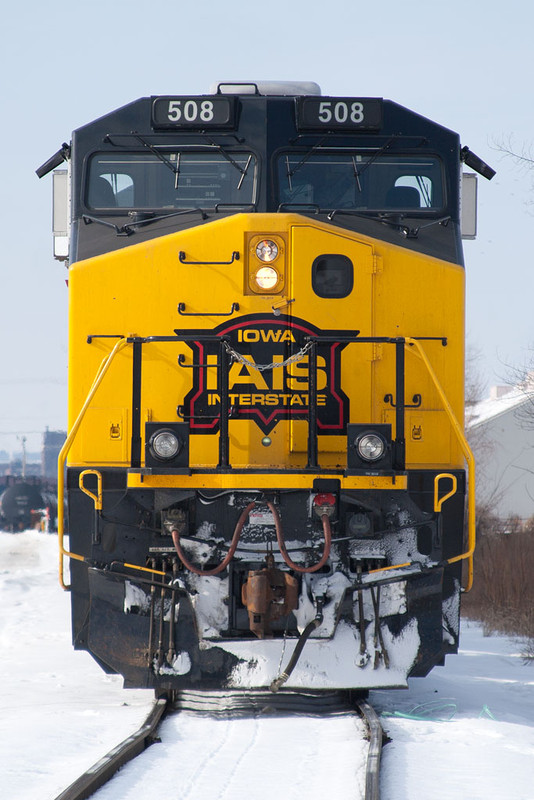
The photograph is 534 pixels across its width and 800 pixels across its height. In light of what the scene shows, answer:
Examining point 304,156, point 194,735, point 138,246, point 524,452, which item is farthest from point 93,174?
point 524,452

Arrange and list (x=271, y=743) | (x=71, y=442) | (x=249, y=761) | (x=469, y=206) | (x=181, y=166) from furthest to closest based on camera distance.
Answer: (x=469, y=206), (x=181, y=166), (x=71, y=442), (x=271, y=743), (x=249, y=761)

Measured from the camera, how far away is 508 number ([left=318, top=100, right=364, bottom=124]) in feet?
22.7

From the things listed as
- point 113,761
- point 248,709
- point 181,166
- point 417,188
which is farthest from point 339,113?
point 113,761

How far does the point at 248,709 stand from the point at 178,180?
3.61m

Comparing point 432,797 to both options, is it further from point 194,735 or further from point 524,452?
point 524,452

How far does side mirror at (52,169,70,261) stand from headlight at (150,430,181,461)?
1996mm

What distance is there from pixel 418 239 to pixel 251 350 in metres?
1.40

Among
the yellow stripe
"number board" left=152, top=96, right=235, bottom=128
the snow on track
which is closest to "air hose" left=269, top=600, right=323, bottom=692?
the snow on track

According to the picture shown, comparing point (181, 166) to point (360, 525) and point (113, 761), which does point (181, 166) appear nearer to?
point (360, 525)

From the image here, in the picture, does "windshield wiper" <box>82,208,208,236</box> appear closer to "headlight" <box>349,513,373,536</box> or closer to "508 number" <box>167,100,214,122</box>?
"508 number" <box>167,100,214,122</box>

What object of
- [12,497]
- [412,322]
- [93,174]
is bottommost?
[12,497]

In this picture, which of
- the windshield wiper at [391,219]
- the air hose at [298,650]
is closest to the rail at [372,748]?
the air hose at [298,650]

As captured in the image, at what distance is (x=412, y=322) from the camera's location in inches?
272

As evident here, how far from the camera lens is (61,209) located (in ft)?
24.5
